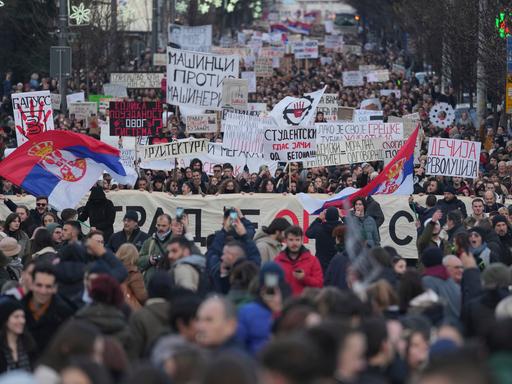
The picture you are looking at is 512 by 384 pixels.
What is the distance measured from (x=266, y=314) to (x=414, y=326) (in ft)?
2.79

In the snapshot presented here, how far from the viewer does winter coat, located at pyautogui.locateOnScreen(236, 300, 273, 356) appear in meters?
9.12

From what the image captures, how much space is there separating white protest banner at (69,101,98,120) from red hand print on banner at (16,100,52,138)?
10.6 meters

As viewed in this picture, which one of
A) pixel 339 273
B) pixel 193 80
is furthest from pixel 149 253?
pixel 193 80

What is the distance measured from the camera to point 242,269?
10.7 metres

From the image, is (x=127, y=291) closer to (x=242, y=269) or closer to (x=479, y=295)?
(x=242, y=269)

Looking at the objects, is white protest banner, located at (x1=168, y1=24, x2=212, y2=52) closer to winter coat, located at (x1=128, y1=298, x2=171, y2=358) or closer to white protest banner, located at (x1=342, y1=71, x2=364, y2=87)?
white protest banner, located at (x1=342, y1=71, x2=364, y2=87)

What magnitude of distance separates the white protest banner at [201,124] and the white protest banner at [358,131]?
307 centimetres

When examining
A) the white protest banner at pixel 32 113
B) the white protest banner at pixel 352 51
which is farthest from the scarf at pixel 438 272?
the white protest banner at pixel 352 51

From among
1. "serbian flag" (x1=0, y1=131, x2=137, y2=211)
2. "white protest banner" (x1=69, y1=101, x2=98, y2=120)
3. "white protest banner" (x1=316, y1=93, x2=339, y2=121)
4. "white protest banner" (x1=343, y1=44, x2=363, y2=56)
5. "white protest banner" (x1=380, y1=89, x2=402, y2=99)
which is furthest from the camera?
"white protest banner" (x1=343, y1=44, x2=363, y2=56)

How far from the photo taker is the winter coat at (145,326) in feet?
31.9

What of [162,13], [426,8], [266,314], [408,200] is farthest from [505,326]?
[162,13]

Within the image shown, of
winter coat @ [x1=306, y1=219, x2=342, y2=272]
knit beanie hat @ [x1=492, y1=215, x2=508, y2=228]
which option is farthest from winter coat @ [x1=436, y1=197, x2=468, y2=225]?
winter coat @ [x1=306, y1=219, x2=342, y2=272]

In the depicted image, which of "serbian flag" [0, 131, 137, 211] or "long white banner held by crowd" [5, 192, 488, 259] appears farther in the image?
"long white banner held by crowd" [5, 192, 488, 259]

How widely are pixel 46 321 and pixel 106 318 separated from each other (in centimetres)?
96
